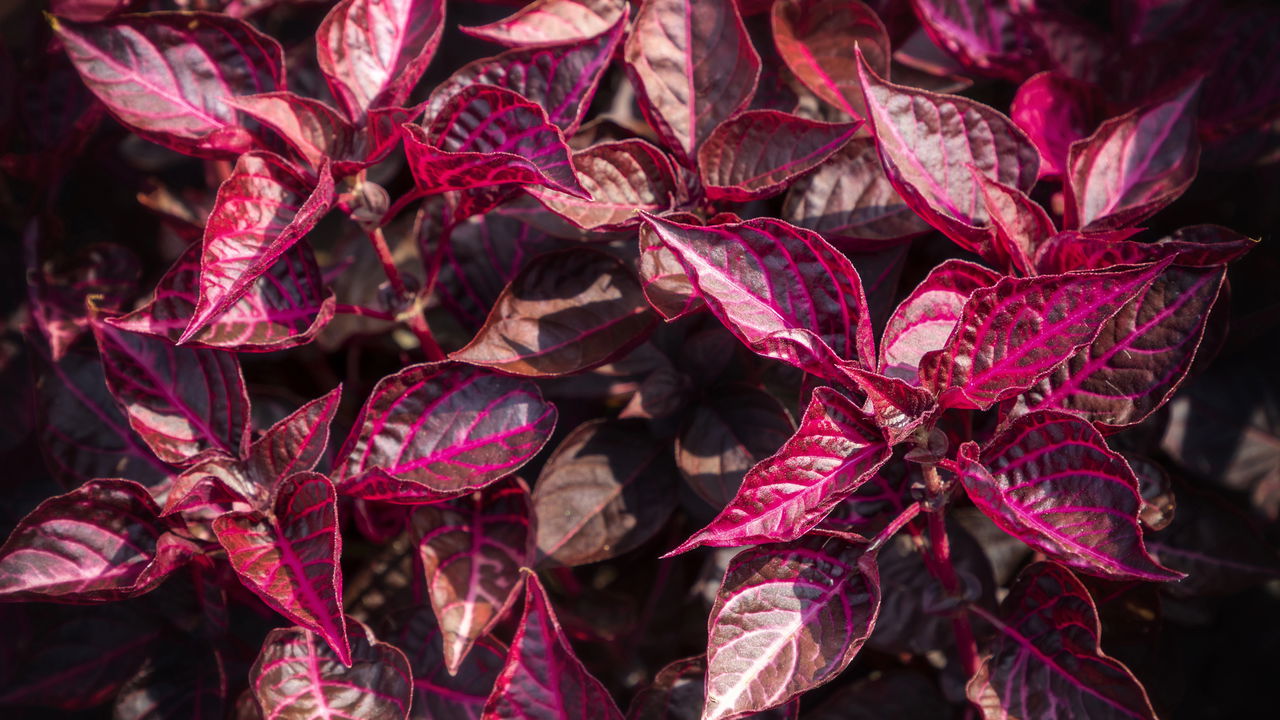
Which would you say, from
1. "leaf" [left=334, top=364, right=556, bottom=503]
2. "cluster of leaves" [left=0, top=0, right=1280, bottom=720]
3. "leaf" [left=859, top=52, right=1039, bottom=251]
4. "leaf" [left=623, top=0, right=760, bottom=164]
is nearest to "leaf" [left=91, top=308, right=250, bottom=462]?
"cluster of leaves" [left=0, top=0, right=1280, bottom=720]

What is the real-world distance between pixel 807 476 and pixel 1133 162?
0.47 m

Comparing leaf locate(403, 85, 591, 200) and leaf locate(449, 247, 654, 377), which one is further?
leaf locate(449, 247, 654, 377)

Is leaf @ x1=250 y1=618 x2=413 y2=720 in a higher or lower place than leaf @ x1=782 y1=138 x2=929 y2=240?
lower

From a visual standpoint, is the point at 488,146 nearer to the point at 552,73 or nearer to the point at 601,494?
the point at 552,73

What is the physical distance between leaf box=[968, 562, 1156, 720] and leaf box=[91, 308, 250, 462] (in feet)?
2.18

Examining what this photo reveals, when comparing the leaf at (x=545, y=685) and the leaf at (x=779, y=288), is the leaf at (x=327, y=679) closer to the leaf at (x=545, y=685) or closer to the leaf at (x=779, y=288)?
the leaf at (x=545, y=685)

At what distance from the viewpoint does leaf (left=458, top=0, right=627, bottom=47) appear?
86cm

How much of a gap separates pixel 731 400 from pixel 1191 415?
555 mm

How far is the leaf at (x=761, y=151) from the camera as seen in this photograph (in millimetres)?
812

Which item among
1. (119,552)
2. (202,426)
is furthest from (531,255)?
(119,552)

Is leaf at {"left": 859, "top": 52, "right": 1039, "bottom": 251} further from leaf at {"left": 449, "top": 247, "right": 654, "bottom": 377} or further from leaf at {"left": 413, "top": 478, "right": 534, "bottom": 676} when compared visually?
leaf at {"left": 413, "top": 478, "right": 534, "bottom": 676}

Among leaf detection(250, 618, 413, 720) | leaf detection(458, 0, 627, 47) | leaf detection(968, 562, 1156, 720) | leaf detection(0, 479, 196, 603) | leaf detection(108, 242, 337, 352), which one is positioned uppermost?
leaf detection(458, 0, 627, 47)

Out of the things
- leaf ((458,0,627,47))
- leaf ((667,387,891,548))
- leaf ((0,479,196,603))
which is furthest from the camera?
leaf ((458,0,627,47))

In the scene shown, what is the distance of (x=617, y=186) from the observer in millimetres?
831
